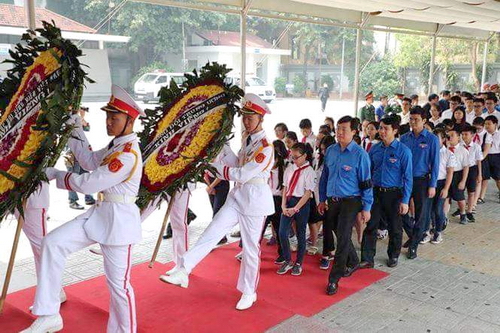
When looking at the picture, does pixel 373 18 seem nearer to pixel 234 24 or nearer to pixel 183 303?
pixel 234 24

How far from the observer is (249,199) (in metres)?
4.26

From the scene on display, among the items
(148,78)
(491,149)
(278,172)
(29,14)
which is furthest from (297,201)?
(148,78)

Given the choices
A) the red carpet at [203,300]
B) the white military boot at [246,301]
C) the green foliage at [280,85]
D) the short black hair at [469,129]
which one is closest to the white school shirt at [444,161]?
the short black hair at [469,129]

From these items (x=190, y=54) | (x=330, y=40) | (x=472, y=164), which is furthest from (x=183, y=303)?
(x=330, y=40)

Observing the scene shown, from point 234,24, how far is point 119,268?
252 inches

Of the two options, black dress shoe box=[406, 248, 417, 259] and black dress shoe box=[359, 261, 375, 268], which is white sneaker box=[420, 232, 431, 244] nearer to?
black dress shoe box=[406, 248, 417, 259]

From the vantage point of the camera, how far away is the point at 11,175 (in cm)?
331

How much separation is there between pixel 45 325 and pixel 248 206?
5.82 feet

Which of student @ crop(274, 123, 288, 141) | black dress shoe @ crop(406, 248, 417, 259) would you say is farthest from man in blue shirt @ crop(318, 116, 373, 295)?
student @ crop(274, 123, 288, 141)

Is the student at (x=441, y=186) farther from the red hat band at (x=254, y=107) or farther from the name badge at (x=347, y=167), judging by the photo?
the red hat band at (x=254, y=107)

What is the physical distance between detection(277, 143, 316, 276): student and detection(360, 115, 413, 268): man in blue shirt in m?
0.73

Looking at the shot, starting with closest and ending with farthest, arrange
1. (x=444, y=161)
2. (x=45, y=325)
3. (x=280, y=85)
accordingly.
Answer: (x=45, y=325) → (x=444, y=161) → (x=280, y=85)

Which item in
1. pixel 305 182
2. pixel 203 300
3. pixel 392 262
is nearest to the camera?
pixel 203 300

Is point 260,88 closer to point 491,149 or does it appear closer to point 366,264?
point 491,149
